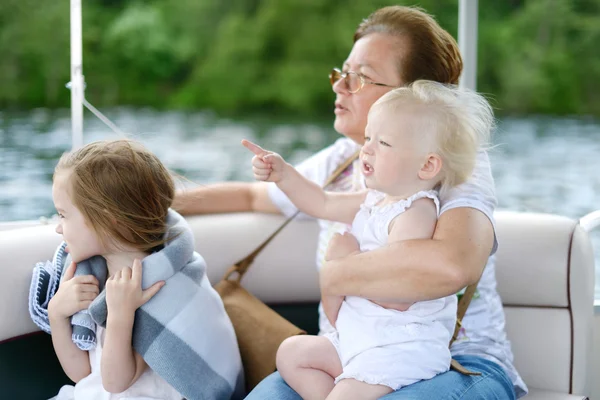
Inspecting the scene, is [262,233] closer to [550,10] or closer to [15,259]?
[15,259]

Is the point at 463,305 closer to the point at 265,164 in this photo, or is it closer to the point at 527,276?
the point at 527,276

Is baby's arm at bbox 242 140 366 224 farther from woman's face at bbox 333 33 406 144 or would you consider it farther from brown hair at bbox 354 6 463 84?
brown hair at bbox 354 6 463 84

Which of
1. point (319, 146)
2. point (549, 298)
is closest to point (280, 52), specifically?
point (319, 146)

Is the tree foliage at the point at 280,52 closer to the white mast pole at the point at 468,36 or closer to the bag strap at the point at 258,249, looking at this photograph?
the white mast pole at the point at 468,36

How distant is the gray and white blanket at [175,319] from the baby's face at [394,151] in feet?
1.65

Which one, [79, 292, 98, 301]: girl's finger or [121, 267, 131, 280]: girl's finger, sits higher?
[121, 267, 131, 280]: girl's finger

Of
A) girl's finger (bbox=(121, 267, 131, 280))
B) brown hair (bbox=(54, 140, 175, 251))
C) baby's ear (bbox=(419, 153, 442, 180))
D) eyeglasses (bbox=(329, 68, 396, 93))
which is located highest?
eyeglasses (bbox=(329, 68, 396, 93))

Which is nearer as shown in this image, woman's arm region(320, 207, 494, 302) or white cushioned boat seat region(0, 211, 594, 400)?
woman's arm region(320, 207, 494, 302)

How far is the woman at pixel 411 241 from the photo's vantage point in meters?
1.64

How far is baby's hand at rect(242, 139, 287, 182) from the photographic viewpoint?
6.04 feet

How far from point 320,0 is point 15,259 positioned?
4288 mm

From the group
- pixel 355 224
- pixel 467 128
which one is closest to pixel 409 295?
pixel 355 224

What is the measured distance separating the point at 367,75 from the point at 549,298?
0.84 m

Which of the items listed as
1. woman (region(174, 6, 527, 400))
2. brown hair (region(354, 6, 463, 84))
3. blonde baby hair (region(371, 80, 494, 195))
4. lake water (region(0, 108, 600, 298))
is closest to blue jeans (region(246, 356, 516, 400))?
woman (region(174, 6, 527, 400))
